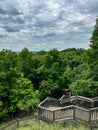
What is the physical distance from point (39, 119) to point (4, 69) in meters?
5.73

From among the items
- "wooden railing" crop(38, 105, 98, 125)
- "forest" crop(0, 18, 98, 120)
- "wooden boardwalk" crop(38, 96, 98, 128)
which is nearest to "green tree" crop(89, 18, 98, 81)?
"forest" crop(0, 18, 98, 120)

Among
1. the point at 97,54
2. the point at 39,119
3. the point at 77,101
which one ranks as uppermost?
the point at 97,54

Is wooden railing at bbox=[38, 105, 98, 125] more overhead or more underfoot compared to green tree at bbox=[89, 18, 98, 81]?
more underfoot

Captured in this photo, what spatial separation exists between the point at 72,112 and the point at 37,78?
8.62 meters

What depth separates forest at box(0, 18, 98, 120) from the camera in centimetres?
1387

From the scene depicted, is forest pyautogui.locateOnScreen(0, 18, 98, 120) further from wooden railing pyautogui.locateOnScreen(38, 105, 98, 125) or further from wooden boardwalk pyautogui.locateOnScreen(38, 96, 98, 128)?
wooden railing pyautogui.locateOnScreen(38, 105, 98, 125)

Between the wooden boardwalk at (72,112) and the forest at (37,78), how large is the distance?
909 millimetres

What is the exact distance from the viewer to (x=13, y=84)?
649 inches

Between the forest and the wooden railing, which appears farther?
the forest

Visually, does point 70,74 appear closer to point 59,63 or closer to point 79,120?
point 59,63

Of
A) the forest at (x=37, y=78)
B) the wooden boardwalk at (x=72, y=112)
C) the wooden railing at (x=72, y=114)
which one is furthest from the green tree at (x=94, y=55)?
the wooden railing at (x=72, y=114)

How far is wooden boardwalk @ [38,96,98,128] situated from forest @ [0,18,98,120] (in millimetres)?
909

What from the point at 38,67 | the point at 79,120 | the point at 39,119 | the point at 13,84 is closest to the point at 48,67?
the point at 38,67

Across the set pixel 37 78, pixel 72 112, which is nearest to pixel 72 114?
pixel 72 112
